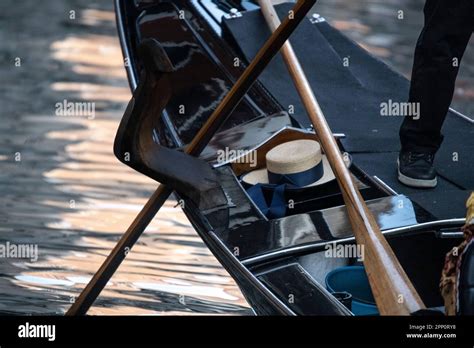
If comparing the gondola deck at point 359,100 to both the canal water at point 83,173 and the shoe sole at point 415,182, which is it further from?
the canal water at point 83,173

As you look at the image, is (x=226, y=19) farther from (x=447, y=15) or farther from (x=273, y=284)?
(x=273, y=284)

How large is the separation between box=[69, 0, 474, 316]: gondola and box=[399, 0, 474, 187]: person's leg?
0.05 meters

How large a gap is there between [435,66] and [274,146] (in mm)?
346

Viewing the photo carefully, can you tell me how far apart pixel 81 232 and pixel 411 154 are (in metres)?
0.97

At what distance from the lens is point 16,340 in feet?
6.04

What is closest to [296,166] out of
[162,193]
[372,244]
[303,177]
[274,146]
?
[303,177]

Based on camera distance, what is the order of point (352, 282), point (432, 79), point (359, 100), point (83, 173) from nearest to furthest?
1. point (352, 282)
2. point (432, 79)
3. point (359, 100)
4. point (83, 173)

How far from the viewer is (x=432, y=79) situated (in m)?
2.34

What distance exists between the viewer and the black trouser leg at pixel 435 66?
230 centimetres

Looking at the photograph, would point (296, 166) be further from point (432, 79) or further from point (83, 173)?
point (83, 173)

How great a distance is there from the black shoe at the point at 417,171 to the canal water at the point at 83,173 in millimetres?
445

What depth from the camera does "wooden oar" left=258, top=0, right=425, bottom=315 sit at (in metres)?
1.84

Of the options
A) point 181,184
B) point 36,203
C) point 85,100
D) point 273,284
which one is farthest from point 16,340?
point 85,100

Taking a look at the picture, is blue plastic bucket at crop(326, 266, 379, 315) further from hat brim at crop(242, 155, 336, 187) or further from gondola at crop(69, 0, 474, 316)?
hat brim at crop(242, 155, 336, 187)
